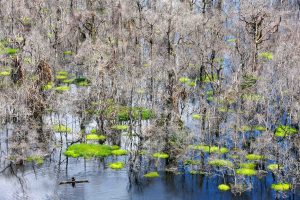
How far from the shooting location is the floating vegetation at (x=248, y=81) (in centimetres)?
8941

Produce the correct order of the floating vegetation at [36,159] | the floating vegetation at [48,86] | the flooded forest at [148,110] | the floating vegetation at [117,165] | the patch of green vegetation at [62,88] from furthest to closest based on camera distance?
the patch of green vegetation at [62,88] < the floating vegetation at [48,86] < the floating vegetation at [36,159] < the floating vegetation at [117,165] < the flooded forest at [148,110]

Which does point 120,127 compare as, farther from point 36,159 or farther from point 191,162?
point 191,162

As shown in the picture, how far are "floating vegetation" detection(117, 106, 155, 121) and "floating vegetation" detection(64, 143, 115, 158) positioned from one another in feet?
29.9

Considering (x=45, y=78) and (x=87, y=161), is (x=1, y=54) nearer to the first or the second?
(x=45, y=78)

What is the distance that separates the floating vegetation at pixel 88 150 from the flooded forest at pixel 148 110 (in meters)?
0.13

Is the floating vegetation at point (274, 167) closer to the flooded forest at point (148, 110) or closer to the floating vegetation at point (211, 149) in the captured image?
the flooded forest at point (148, 110)

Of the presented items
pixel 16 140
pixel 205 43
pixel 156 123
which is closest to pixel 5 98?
pixel 16 140

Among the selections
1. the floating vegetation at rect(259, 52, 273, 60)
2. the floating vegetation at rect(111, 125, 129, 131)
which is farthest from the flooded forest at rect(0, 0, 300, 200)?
the floating vegetation at rect(259, 52, 273, 60)

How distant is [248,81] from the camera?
301 feet

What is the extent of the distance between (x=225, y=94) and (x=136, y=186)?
80.4ft

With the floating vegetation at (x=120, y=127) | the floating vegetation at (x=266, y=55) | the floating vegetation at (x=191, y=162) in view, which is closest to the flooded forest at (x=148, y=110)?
the floating vegetation at (x=191, y=162)

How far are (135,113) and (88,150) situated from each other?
37.4ft

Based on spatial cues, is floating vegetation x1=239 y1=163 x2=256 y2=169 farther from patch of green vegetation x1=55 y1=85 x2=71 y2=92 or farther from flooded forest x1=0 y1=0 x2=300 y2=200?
patch of green vegetation x1=55 y1=85 x2=71 y2=92

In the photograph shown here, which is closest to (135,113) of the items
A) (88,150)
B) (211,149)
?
(88,150)
